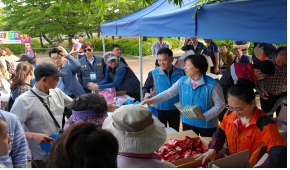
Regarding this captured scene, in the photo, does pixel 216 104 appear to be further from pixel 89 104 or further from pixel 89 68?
pixel 89 68

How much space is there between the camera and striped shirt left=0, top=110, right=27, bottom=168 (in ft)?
5.40

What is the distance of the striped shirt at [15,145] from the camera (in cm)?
164

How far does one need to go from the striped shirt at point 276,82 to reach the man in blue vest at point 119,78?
7.50 ft

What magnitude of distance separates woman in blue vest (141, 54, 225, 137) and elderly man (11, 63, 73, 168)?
1.55 m

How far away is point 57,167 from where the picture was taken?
99cm

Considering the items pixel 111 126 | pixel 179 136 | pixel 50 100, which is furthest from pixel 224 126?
pixel 50 100

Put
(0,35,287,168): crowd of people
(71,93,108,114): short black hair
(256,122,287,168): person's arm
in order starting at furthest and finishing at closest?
(71,93,108,114): short black hair → (256,122,287,168): person's arm → (0,35,287,168): crowd of people

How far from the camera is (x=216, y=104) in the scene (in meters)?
2.50

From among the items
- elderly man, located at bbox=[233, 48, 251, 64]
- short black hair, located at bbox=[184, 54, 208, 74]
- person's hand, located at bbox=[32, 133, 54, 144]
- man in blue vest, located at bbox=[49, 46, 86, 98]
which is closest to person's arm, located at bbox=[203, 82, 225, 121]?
short black hair, located at bbox=[184, 54, 208, 74]

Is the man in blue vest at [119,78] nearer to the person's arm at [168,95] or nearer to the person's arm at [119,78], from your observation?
the person's arm at [119,78]

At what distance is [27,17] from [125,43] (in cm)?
827

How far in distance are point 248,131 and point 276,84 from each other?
89.5 inches

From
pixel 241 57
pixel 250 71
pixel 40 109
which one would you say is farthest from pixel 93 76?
pixel 241 57

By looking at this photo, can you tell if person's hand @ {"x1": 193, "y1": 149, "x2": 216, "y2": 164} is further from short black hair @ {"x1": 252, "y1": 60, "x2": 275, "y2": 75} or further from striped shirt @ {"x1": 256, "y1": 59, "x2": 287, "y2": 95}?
striped shirt @ {"x1": 256, "y1": 59, "x2": 287, "y2": 95}
